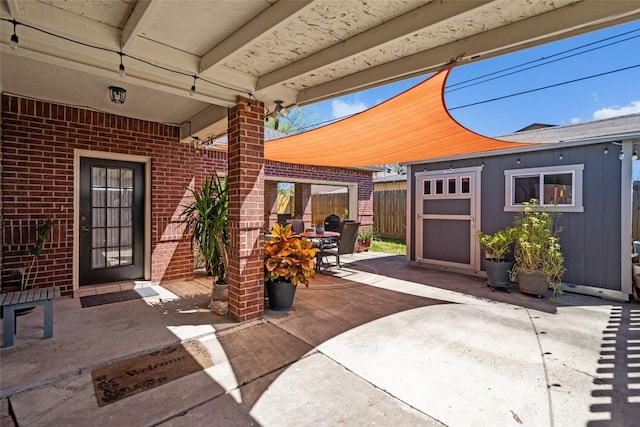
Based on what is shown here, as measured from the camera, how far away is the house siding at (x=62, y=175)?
4203 millimetres

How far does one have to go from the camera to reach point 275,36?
259 centimetres

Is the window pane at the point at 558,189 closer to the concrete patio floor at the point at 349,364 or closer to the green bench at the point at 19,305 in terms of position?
the concrete patio floor at the point at 349,364

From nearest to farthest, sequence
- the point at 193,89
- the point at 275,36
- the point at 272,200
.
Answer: the point at 275,36 < the point at 193,89 < the point at 272,200

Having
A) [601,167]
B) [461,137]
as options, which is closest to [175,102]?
[461,137]

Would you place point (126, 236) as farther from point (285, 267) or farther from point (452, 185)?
point (452, 185)

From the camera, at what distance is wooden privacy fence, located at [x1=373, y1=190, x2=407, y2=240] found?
14008mm

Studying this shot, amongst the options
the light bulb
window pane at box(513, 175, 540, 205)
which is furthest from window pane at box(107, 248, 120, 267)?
window pane at box(513, 175, 540, 205)

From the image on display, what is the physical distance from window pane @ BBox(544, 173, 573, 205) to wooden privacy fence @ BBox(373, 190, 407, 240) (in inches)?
307

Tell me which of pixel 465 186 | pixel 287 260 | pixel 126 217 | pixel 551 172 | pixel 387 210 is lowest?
pixel 287 260

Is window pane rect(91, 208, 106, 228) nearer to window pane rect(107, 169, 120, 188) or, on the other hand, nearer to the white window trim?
window pane rect(107, 169, 120, 188)

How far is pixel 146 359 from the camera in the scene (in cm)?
288

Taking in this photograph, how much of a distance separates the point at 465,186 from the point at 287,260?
515 centimetres

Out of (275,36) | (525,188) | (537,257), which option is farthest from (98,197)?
(525,188)

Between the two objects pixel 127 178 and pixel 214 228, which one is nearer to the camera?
pixel 214 228
